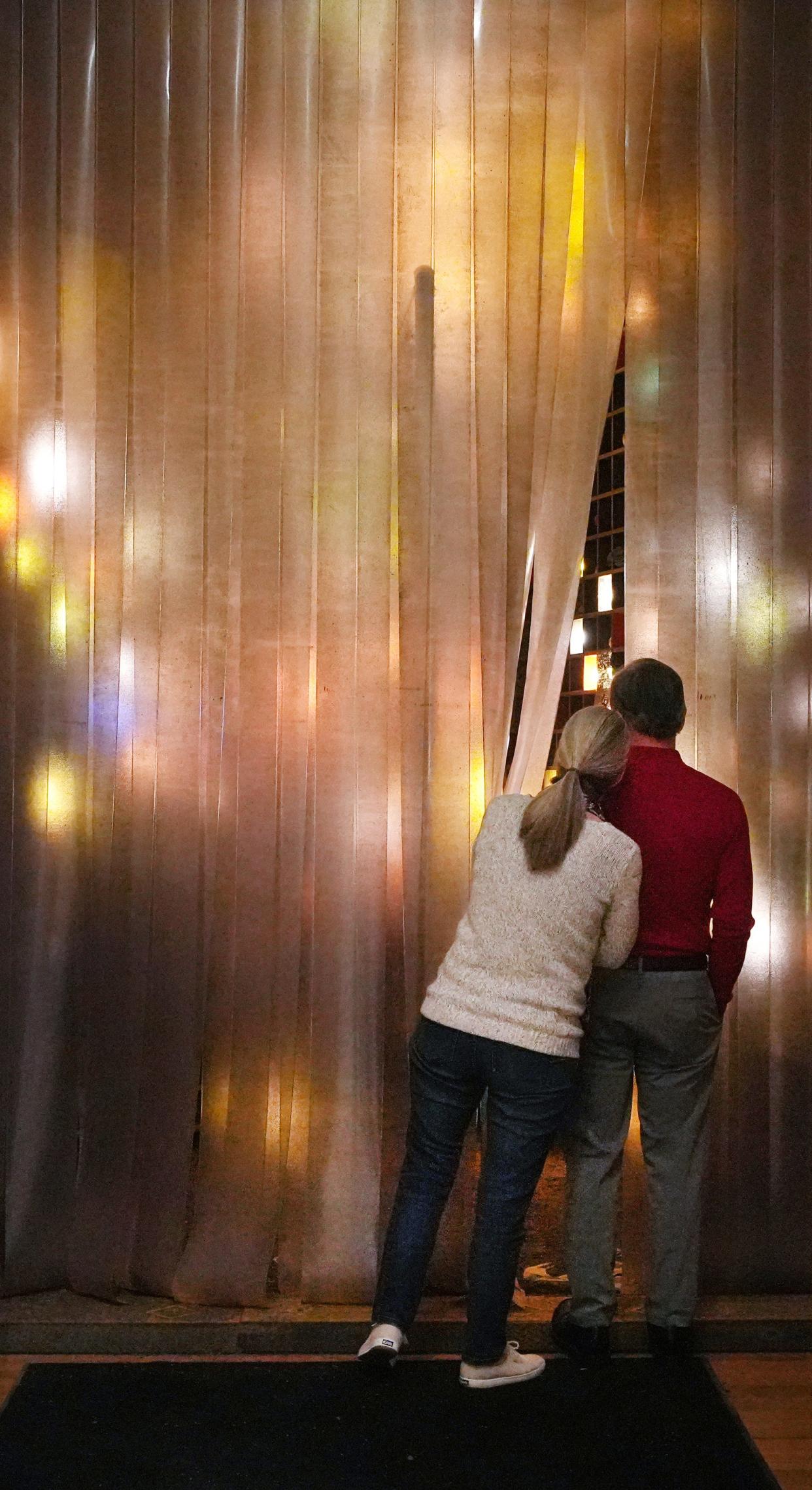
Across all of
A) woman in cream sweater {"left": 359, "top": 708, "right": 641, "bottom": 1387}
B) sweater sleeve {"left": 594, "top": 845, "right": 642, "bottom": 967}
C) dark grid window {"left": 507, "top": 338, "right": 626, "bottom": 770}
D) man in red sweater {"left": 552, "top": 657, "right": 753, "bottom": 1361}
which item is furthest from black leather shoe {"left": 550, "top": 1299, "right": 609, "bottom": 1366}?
dark grid window {"left": 507, "top": 338, "right": 626, "bottom": 770}

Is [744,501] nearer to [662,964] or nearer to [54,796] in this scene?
[662,964]

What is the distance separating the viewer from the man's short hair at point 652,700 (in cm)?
278

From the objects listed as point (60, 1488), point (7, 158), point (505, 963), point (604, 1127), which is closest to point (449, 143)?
point (7, 158)

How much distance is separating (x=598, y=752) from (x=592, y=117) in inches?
57.2

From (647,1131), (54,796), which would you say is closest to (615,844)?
(647,1131)

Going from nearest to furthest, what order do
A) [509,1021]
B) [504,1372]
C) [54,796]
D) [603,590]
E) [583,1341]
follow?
1. [509,1021]
2. [504,1372]
3. [583,1341]
4. [54,796]
5. [603,590]

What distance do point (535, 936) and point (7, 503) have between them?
1483 millimetres

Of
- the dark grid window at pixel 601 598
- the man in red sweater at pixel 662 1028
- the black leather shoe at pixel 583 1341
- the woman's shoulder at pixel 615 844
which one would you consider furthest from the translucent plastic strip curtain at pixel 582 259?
the black leather shoe at pixel 583 1341

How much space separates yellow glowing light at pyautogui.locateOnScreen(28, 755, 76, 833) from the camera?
2973 millimetres

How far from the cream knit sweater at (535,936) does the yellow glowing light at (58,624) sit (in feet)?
3.45

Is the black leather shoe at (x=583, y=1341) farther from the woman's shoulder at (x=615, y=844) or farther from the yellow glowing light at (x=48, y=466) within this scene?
the yellow glowing light at (x=48, y=466)

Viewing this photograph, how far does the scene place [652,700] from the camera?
2775mm

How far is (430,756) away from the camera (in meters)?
2.99

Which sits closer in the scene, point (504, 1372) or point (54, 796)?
point (504, 1372)
